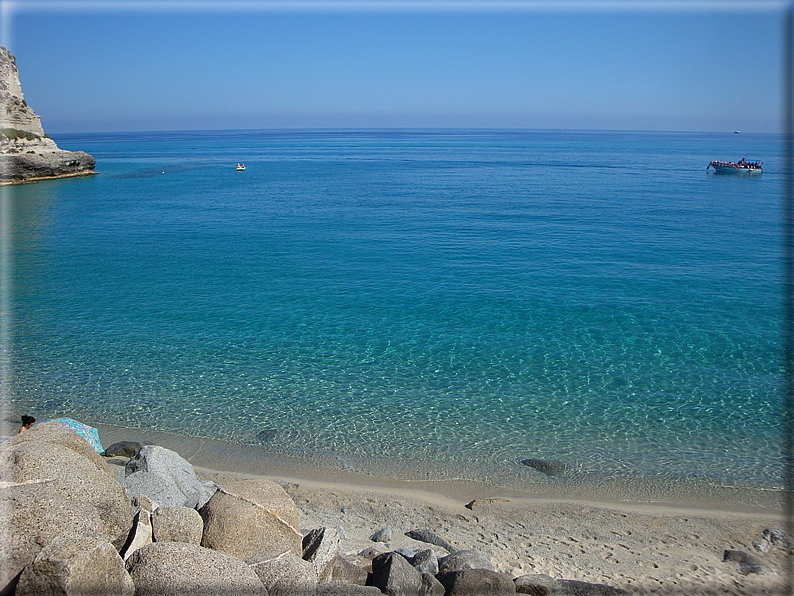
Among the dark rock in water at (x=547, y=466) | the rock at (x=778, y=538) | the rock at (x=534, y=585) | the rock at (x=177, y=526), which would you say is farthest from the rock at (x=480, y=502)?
the rock at (x=177, y=526)

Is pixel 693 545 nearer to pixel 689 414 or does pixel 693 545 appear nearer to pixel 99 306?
pixel 689 414

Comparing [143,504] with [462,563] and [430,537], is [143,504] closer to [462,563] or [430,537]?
[462,563]

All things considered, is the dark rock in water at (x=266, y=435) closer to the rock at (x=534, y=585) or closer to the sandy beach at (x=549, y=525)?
the sandy beach at (x=549, y=525)

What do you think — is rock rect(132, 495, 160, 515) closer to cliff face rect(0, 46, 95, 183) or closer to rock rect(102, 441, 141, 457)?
rock rect(102, 441, 141, 457)

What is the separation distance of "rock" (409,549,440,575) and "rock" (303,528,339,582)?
124 cm

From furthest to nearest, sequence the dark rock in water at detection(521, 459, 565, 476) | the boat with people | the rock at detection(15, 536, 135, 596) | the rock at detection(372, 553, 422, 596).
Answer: the boat with people → the dark rock in water at detection(521, 459, 565, 476) → the rock at detection(372, 553, 422, 596) → the rock at detection(15, 536, 135, 596)

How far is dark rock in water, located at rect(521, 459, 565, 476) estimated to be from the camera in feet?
46.6

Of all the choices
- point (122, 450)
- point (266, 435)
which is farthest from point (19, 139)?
point (266, 435)

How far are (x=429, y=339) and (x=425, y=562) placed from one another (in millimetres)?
13495

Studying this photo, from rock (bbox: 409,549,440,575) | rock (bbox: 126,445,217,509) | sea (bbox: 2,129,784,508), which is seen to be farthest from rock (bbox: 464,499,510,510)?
rock (bbox: 126,445,217,509)

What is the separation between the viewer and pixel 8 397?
1773 centimetres

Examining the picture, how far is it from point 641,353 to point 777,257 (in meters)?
20.0

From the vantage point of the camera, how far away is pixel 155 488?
10133 millimetres

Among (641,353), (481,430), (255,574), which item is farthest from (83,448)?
(641,353)
